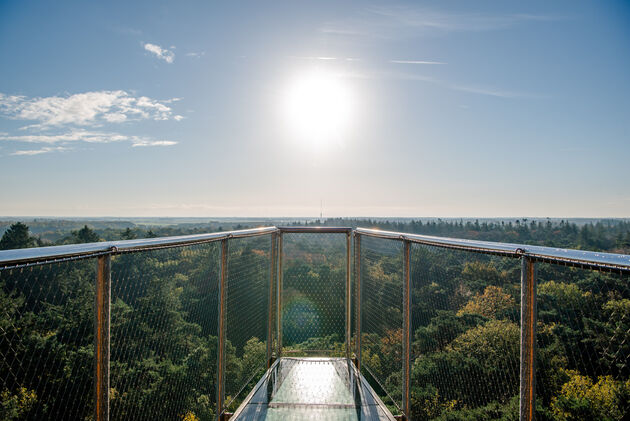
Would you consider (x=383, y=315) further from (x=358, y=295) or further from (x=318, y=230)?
(x=318, y=230)

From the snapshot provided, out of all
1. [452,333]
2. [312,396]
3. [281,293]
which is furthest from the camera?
[281,293]

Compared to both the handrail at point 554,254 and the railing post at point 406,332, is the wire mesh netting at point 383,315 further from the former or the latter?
the handrail at point 554,254

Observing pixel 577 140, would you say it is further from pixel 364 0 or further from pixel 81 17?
pixel 81 17

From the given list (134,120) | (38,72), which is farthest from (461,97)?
(38,72)

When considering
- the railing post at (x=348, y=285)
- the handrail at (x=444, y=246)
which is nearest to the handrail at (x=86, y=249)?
the handrail at (x=444, y=246)

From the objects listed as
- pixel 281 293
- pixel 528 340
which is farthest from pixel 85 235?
pixel 528 340

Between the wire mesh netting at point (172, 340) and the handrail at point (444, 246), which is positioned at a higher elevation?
the handrail at point (444, 246)

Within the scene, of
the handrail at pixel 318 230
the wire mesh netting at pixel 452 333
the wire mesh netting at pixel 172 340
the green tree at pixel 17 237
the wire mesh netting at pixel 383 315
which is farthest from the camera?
the green tree at pixel 17 237
